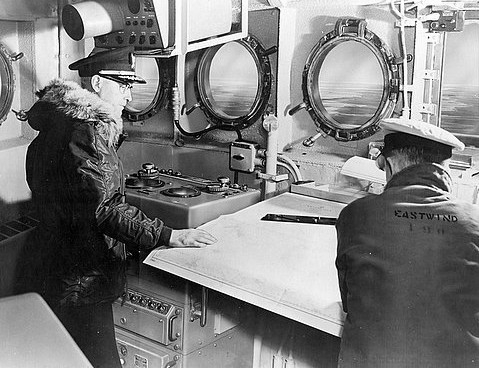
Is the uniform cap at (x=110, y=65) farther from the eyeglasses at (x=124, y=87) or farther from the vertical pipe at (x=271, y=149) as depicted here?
the vertical pipe at (x=271, y=149)

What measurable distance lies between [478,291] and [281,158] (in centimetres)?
97

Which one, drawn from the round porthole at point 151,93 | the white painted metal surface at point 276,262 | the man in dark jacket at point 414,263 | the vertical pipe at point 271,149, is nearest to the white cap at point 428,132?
the man in dark jacket at point 414,263

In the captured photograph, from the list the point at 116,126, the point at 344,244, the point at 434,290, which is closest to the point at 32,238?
the point at 116,126

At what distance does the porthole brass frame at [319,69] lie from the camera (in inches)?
68.5

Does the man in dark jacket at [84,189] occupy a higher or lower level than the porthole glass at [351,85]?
lower

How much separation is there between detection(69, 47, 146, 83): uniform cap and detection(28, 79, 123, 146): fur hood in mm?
73

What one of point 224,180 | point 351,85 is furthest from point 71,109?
point 351,85

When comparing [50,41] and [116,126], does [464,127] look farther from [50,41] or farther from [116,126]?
[50,41]

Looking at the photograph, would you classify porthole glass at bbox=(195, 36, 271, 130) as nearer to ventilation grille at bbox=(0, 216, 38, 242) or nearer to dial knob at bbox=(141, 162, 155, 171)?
dial knob at bbox=(141, 162, 155, 171)

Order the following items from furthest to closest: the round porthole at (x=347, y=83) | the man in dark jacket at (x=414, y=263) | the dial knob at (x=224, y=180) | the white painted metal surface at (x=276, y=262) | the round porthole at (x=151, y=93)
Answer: the dial knob at (x=224, y=180) < the round porthole at (x=151, y=93) < the round porthole at (x=347, y=83) < the white painted metal surface at (x=276, y=262) < the man in dark jacket at (x=414, y=263)

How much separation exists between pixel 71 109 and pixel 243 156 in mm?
663

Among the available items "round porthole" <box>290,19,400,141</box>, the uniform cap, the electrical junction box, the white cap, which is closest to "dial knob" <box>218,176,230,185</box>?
the electrical junction box

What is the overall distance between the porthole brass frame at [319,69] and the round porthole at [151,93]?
0.52m

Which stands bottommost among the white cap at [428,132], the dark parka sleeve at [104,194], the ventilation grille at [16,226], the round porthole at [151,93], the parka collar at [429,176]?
the ventilation grille at [16,226]
